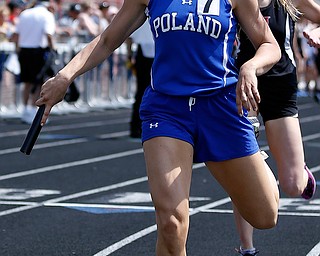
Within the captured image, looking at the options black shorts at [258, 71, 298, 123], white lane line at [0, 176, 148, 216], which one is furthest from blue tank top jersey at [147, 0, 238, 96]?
white lane line at [0, 176, 148, 216]

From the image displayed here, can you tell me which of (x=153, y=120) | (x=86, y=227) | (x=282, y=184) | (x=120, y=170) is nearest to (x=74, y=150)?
(x=120, y=170)

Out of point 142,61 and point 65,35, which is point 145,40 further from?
point 65,35

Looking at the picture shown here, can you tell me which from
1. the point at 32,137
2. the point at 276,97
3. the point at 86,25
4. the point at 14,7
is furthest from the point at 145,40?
the point at 32,137

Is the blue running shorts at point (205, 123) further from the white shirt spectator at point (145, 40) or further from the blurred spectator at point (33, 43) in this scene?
the blurred spectator at point (33, 43)

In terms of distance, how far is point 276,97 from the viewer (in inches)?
285

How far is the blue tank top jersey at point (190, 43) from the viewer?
18.1 ft

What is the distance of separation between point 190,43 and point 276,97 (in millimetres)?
1805

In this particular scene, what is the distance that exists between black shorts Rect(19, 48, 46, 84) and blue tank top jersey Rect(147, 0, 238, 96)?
43.6 feet

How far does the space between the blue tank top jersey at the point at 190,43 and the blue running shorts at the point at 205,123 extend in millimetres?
53

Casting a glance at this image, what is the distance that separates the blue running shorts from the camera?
5.53 meters

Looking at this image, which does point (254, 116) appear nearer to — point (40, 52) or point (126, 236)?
point (126, 236)

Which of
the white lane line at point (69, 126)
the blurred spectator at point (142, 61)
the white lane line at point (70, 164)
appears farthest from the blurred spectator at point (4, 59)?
the white lane line at point (70, 164)

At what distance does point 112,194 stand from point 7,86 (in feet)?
40.2

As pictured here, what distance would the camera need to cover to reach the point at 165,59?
18.3ft
